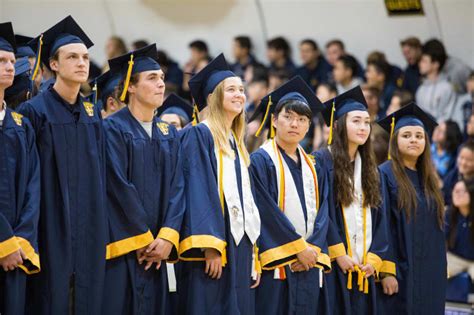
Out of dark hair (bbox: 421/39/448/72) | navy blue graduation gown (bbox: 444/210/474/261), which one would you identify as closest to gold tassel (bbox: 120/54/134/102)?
navy blue graduation gown (bbox: 444/210/474/261)

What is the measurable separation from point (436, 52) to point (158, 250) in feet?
21.3

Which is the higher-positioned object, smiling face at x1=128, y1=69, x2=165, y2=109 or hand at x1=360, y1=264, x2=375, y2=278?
smiling face at x1=128, y1=69, x2=165, y2=109

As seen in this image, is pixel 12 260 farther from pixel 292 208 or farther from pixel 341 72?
pixel 341 72

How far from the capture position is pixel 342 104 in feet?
22.1

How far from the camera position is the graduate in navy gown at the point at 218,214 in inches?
212

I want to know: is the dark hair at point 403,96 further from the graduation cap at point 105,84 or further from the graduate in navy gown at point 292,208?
the graduation cap at point 105,84

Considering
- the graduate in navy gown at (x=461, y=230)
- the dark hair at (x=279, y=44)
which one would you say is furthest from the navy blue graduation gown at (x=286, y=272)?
the dark hair at (x=279, y=44)

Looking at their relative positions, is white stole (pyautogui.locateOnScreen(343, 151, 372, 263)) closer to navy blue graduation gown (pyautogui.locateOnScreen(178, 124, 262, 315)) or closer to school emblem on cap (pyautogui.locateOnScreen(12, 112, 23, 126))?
navy blue graduation gown (pyautogui.locateOnScreen(178, 124, 262, 315))

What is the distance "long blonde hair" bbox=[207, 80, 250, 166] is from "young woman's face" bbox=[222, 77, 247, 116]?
32mm

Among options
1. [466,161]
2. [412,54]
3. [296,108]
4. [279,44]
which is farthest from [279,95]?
[279,44]

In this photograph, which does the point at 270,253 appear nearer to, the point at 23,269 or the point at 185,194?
the point at 185,194

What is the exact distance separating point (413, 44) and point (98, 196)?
709 centimetres

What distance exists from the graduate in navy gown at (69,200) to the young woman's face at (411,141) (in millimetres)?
2874

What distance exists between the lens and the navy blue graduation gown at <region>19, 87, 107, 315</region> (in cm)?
494
